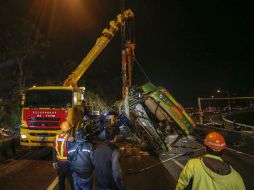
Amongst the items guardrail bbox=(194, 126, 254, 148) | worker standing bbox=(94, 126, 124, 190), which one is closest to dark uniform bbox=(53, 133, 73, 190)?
worker standing bbox=(94, 126, 124, 190)

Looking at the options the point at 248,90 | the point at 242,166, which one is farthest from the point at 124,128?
the point at 248,90

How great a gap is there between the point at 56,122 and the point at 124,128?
967cm

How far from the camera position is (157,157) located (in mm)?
11219

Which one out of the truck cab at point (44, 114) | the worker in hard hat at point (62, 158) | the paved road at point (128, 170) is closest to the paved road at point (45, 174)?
the paved road at point (128, 170)

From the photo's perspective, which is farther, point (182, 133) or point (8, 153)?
point (8, 153)

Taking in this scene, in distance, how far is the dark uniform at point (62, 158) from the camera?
5.71 meters

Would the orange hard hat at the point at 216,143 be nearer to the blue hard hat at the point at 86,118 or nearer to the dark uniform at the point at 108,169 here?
the dark uniform at the point at 108,169

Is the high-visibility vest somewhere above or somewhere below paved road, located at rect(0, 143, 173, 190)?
above

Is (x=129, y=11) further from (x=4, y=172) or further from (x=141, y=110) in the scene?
(x=4, y=172)

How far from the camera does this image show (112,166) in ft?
13.3

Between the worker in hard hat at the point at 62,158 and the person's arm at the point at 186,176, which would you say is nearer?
the person's arm at the point at 186,176

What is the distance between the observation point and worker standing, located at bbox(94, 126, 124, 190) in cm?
401

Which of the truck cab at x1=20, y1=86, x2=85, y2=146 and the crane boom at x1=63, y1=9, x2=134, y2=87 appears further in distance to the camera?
the crane boom at x1=63, y1=9, x2=134, y2=87

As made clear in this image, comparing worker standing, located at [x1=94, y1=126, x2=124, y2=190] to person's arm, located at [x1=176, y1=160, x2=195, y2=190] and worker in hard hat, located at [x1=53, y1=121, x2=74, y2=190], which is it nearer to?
person's arm, located at [x1=176, y1=160, x2=195, y2=190]
